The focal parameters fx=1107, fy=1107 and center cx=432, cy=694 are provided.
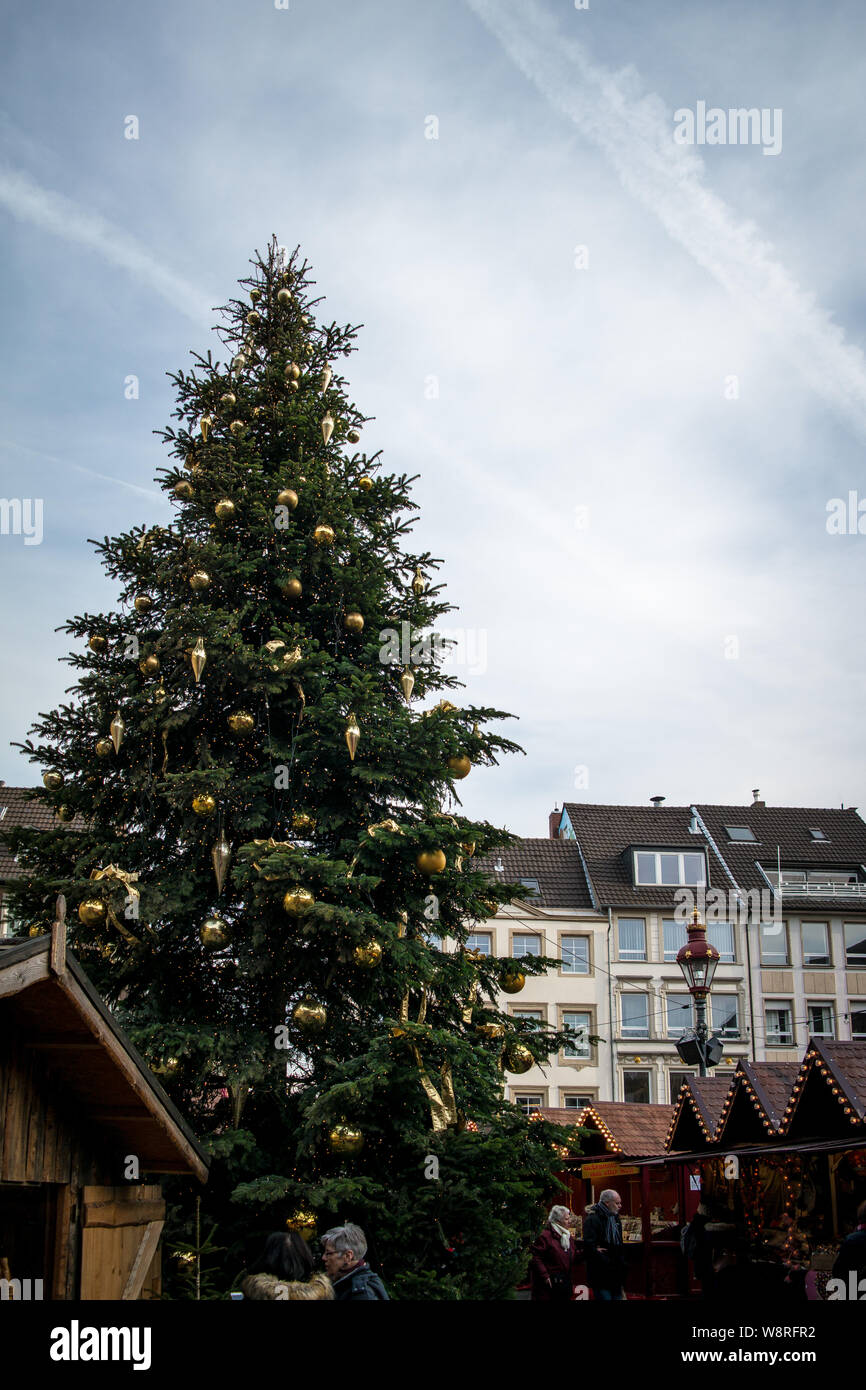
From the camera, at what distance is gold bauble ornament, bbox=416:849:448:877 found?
9711mm

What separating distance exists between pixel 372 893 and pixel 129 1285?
14.2 ft

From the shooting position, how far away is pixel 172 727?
10594mm

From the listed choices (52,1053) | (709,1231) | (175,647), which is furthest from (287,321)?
(709,1231)

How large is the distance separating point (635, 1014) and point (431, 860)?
32435 mm

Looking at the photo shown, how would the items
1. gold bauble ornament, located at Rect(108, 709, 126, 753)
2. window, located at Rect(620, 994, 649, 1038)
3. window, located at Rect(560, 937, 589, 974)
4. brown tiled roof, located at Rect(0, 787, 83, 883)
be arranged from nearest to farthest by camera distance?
gold bauble ornament, located at Rect(108, 709, 126, 753) → brown tiled roof, located at Rect(0, 787, 83, 883) → window, located at Rect(620, 994, 649, 1038) → window, located at Rect(560, 937, 589, 974)

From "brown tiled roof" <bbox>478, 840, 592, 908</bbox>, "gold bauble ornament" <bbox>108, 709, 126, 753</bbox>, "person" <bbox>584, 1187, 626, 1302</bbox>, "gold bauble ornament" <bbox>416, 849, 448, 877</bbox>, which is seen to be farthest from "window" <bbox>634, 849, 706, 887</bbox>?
"gold bauble ornament" <bbox>108, 709, 126, 753</bbox>

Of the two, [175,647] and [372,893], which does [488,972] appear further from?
[175,647]

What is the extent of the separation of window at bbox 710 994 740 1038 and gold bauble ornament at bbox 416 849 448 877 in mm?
33529

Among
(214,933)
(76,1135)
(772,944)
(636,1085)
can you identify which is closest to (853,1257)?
(76,1135)

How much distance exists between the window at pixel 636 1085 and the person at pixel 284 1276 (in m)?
36.0

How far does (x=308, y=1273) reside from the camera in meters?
5.32

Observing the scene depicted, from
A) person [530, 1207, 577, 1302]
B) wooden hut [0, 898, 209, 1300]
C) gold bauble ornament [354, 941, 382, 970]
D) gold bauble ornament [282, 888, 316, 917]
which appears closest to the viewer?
wooden hut [0, 898, 209, 1300]

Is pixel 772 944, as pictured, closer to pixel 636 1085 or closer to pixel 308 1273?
pixel 636 1085

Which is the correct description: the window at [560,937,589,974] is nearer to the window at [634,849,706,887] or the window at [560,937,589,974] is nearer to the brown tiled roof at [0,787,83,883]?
the window at [634,849,706,887]
